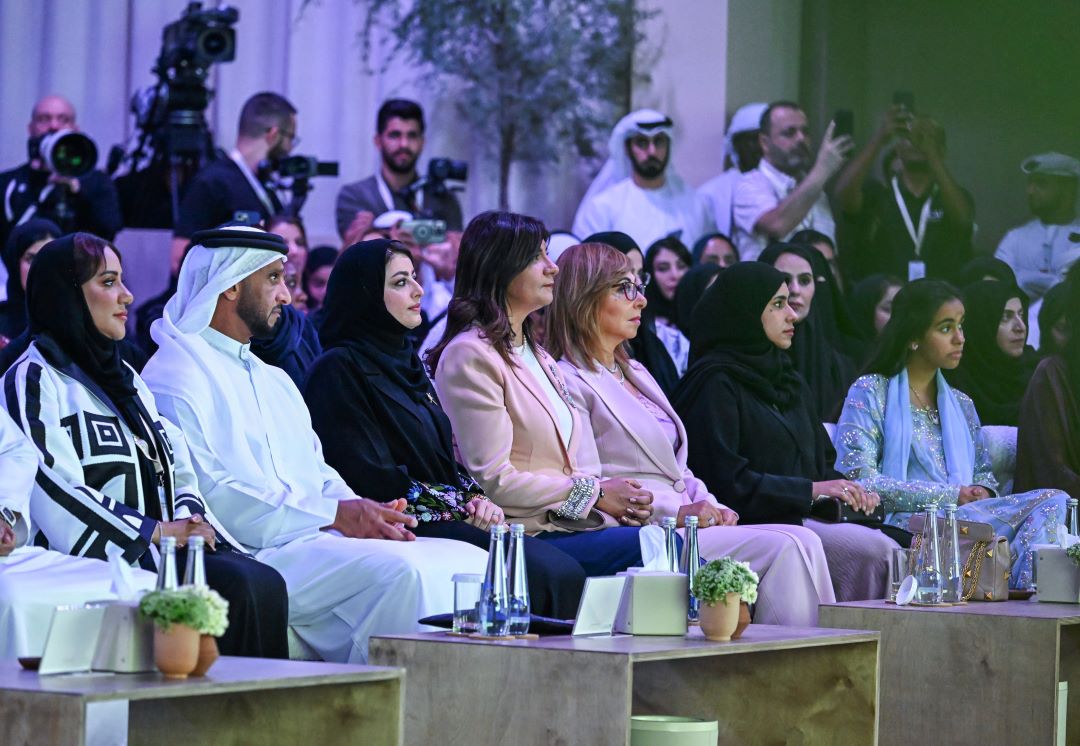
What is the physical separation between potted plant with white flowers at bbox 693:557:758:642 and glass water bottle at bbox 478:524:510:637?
0.41m

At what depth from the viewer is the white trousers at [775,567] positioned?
173 inches

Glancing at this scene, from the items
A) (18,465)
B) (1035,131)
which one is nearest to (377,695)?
(18,465)

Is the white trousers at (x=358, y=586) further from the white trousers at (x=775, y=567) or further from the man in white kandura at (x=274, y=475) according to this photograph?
the white trousers at (x=775, y=567)

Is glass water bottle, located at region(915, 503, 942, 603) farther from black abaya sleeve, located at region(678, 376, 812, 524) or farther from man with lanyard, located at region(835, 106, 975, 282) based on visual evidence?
man with lanyard, located at region(835, 106, 975, 282)

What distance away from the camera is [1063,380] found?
22.3ft

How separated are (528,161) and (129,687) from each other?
265 inches

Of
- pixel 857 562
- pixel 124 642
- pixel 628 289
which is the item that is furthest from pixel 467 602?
pixel 857 562

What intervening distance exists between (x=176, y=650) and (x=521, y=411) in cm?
214

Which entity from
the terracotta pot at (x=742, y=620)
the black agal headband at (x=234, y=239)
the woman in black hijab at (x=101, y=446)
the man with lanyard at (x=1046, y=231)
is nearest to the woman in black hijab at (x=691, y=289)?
the man with lanyard at (x=1046, y=231)

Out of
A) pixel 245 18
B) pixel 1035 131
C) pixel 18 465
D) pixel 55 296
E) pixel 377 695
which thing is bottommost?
pixel 377 695

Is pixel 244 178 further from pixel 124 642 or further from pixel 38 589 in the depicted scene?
pixel 124 642

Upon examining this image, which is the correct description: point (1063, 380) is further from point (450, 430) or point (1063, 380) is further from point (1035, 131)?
point (450, 430)

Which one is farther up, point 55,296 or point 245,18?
point 245,18

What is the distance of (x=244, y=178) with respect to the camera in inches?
291
